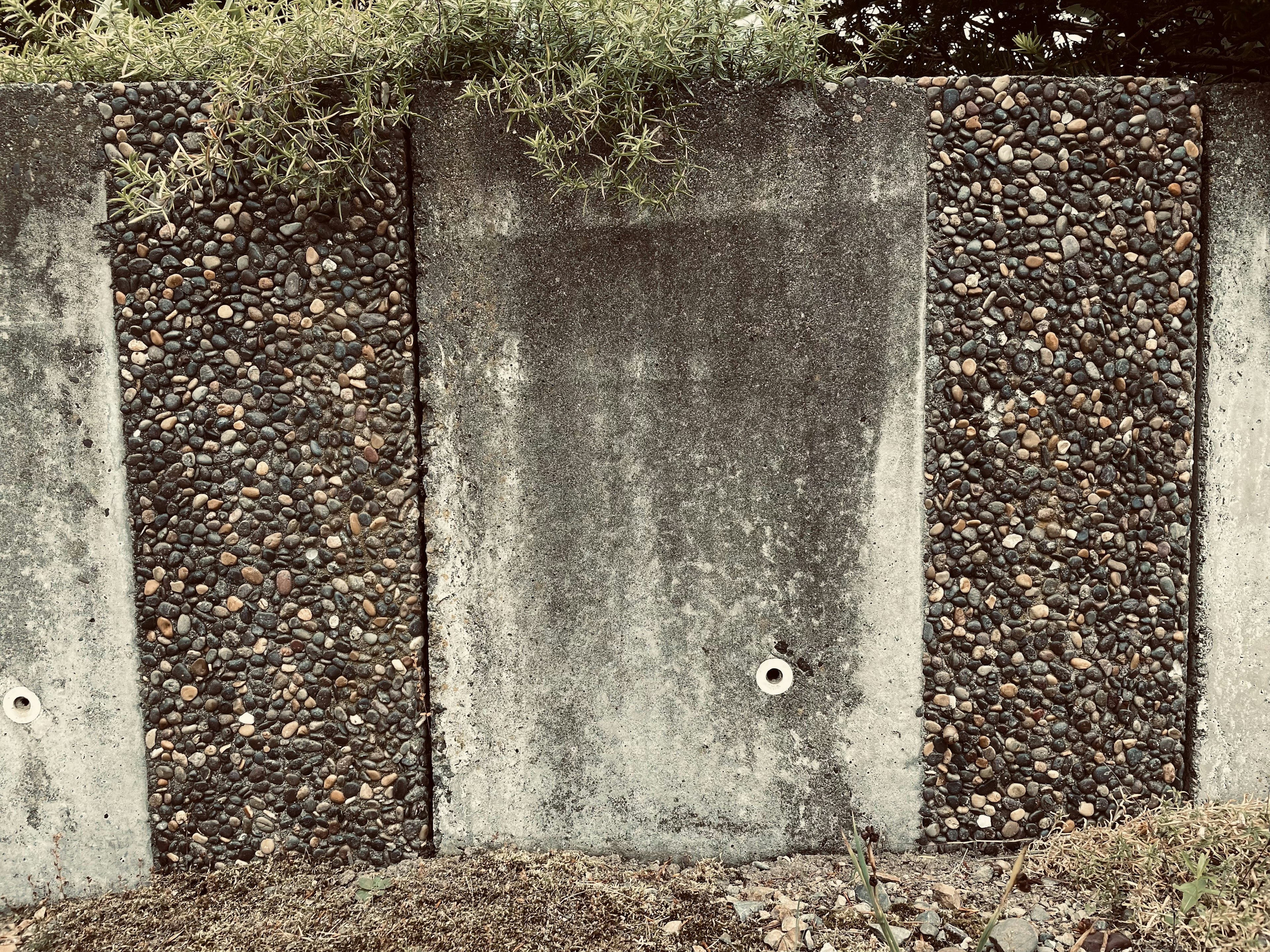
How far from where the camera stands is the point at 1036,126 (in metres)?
2.55

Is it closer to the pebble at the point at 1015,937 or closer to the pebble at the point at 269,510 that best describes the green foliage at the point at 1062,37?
the pebble at the point at 269,510

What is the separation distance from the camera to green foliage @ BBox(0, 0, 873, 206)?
7.82ft

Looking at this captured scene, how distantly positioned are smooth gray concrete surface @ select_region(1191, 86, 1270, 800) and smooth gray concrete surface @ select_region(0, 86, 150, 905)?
337 cm

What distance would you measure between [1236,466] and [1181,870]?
123 cm

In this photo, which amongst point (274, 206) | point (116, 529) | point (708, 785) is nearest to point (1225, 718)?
point (708, 785)

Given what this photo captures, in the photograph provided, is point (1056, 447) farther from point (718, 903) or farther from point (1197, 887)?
point (718, 903)

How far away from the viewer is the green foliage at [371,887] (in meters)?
2.54

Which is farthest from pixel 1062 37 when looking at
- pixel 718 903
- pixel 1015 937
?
pixel 718 903

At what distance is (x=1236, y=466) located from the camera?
2627 mm

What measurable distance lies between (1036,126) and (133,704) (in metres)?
3.31

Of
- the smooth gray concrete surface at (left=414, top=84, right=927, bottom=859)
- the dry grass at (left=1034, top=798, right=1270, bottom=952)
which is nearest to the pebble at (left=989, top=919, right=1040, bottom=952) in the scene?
the dry grass at (left=1034, top=798, right=1270, bottom=952)

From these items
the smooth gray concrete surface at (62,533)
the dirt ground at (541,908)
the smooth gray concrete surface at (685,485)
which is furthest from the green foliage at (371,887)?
the smooth gray concrete surface at (62,533)

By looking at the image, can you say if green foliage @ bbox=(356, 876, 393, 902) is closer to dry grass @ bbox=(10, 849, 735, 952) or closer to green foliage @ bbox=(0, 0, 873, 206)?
dry grass @ bbox=(10, 849, 735, 952)

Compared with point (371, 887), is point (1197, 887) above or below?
above
